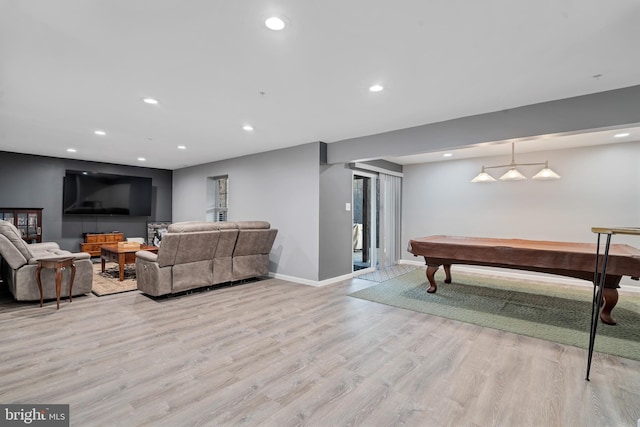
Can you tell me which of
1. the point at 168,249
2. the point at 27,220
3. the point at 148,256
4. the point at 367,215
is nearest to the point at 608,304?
the point at 367,215

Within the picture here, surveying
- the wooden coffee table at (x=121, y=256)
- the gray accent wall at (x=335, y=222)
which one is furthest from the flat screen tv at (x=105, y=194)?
the gray accent wall at (x=335, y=222)

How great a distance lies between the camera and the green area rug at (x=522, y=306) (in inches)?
118

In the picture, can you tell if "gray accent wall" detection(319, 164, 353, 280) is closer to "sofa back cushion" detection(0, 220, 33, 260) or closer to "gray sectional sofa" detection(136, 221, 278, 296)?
"gray sectional sofa" detection(136, 221, 278, 296)

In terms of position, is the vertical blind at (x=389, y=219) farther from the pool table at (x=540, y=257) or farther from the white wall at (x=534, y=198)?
the pool table at (x=540, y=257)

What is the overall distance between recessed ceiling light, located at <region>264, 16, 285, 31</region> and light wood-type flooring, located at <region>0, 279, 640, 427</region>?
2.40 metres

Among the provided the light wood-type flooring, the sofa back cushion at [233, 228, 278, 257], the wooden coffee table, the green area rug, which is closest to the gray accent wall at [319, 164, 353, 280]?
the green area rug

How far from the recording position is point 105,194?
7.21 metres

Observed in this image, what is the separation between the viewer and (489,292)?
458 centimetres

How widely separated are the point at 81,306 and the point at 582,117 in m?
5.93

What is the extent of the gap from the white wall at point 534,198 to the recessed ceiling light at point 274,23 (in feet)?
17.4

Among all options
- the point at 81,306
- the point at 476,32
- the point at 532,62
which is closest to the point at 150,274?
the point at 81,306

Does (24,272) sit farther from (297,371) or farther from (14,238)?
(297,371)

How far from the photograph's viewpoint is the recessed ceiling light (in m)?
1.91

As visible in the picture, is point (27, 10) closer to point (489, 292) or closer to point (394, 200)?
point (489, 292)
